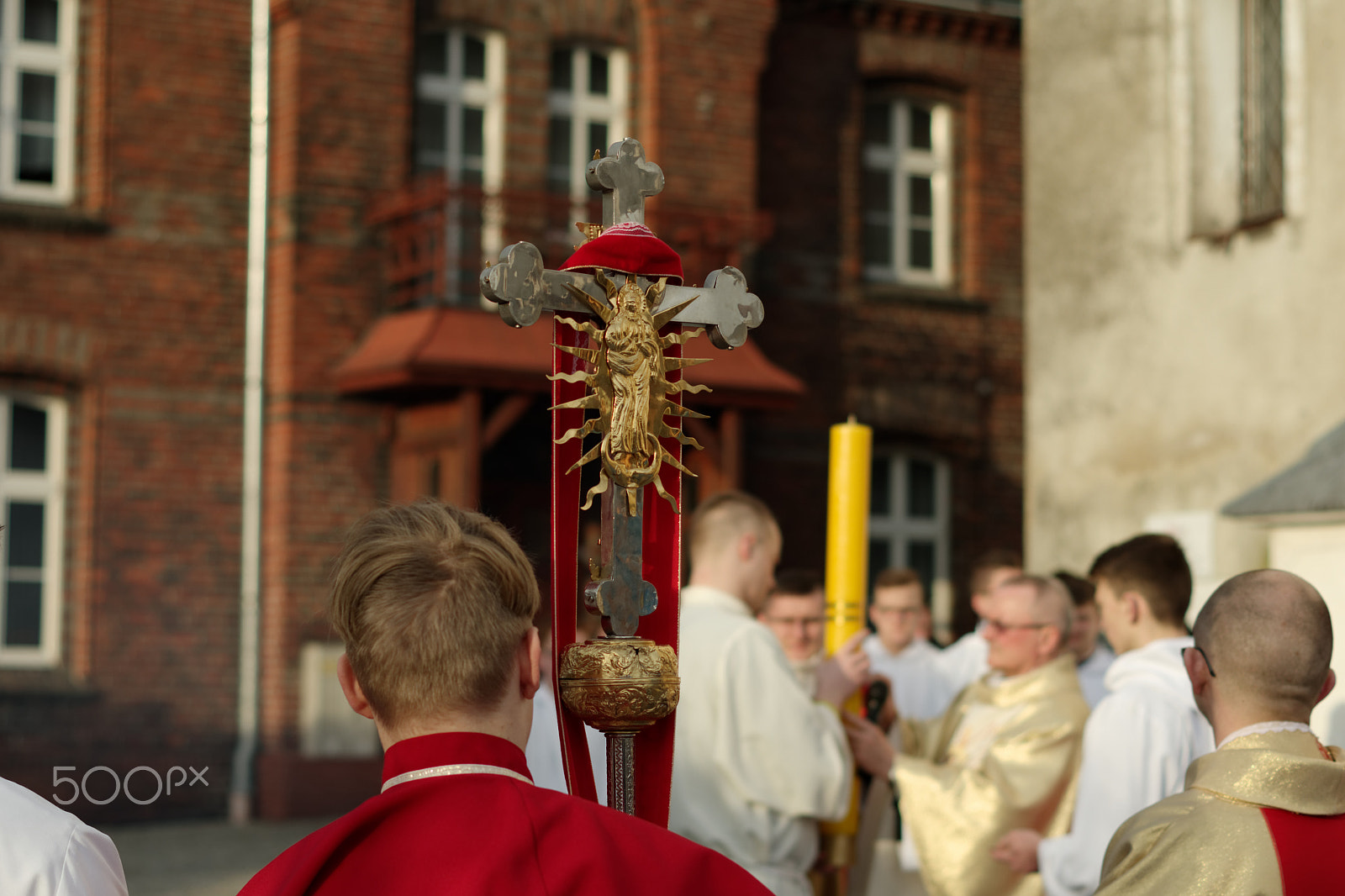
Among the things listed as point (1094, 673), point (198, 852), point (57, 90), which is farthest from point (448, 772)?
point (57, 90)

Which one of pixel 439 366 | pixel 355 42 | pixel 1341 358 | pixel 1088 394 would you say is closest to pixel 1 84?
pixel 355 42

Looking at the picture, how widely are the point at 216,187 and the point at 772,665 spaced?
9.15m

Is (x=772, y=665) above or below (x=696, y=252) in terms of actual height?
below

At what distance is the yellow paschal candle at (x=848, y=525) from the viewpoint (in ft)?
14.0

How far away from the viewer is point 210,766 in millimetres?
12641

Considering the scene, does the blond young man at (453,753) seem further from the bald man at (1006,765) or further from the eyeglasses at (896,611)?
the eyeglasses at (896,611)

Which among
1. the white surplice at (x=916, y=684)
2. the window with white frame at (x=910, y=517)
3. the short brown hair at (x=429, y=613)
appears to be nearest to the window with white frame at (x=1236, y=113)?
the white surplice at (x=916, y=684)

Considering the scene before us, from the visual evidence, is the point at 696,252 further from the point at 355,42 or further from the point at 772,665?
the point at 772,665

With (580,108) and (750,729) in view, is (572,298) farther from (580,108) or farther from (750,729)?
(580,108)

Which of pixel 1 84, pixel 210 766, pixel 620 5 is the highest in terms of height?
pixel 620 5

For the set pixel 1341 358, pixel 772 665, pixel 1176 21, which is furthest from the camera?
pixel 1176 21

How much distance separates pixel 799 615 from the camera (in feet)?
19.5

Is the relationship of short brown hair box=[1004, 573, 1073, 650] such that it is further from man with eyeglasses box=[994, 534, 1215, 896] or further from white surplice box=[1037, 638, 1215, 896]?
white surplice box=[1037, 638, 1215, 896]

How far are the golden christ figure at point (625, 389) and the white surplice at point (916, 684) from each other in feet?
19.7
